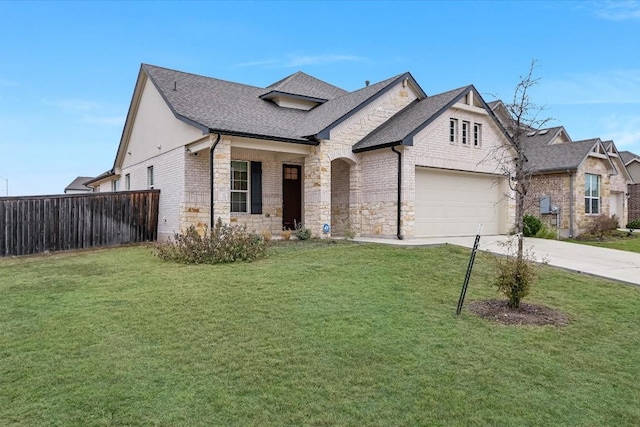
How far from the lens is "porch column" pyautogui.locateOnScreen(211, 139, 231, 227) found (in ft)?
42.2

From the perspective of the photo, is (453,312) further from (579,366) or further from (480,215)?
(480,215)

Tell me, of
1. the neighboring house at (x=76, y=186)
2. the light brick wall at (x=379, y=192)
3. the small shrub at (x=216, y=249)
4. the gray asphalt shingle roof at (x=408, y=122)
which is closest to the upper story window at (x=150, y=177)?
the small shrub at (x=216, y=249)

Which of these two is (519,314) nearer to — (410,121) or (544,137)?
(410,121)

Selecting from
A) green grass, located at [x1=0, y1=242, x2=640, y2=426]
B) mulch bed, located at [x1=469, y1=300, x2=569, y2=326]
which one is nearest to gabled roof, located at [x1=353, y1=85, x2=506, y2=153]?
green grass, located at [x1=0, y1=242, x2=640, y2=426]

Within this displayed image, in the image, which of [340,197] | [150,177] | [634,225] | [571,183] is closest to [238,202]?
[340,197]

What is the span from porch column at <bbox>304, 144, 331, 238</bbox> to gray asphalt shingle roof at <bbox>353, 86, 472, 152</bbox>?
1.45m

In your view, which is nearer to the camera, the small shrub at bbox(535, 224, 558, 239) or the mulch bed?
the mulch bed

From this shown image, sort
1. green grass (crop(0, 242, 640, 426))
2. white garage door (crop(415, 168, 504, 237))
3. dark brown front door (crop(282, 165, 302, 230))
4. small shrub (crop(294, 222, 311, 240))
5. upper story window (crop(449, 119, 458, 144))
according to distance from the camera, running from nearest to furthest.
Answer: green grass (crop(0, 242, 640, 426)) < small shrub (crop(294, 222, 311, 240)) < white garage door (crop(415, 168, 504, 237)) < upper story window (crop(449, 119, 458, 144)) < dark brown front door (crop(282, 165, 302, 230))

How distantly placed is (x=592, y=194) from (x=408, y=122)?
43.8 feet

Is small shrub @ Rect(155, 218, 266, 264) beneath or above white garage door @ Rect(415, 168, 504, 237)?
beneath

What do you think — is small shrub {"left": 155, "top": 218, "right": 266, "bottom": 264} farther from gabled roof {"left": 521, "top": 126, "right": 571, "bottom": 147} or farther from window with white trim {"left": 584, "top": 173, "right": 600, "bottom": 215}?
gabled roof {"left": 521, "top": 126, "right": 571, "bottom": 147}

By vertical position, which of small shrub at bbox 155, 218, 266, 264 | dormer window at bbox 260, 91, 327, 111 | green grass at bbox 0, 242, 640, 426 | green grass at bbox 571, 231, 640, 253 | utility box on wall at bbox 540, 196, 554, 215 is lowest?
green grass at bbox 0, 242, 640, 426

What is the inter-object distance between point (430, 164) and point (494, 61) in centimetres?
558

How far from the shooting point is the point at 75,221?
46.1 ft
